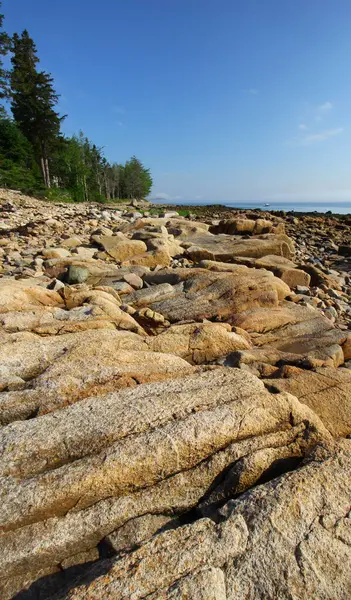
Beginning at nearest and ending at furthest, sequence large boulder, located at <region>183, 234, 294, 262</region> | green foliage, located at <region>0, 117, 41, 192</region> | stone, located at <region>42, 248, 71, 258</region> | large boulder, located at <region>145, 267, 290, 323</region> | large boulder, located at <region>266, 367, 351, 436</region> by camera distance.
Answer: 1. large boulder, located at <region>266, 367, 351, 436</region>
2. large boulder, located at <region>145, 267, 290, 323</region>
3. stone, located at <region>42, 248, 71, 258</region>
4. large boulder, located at <region>183, 234, 294, 262</region>
5. green foliage, located at <region>0, 117, 41, 192</region>

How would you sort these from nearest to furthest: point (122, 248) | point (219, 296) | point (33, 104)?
point (219, 296) → point (122, 248) → point (33, 104)

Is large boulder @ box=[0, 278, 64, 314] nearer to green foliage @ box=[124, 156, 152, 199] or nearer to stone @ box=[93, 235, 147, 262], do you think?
stone @ box=[93, 235, 147, 262]

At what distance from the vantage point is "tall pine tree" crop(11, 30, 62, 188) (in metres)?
48.4

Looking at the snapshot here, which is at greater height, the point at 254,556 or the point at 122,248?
the point at 122,248

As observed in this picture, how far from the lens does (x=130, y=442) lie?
339 centimetres

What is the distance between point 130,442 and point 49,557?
1.12m

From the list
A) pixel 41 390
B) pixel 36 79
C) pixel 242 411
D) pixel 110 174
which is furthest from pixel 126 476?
pixel 110 174

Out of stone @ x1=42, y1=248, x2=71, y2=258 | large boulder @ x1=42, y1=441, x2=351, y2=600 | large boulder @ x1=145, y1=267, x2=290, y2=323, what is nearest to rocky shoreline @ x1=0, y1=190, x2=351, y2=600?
large boulder @ x1=42, y1=441, x2=351, y2=600

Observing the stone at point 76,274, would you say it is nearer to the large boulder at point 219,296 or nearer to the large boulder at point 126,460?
the large boulder at point 219,296

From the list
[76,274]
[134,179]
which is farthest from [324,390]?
[134,179]

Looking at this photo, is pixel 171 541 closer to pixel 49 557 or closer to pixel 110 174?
pixel 49 557

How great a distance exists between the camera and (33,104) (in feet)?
159

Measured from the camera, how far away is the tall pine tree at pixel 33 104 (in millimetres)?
48438

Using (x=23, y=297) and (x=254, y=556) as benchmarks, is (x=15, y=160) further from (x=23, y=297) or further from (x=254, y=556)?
(x=254, y=556)
